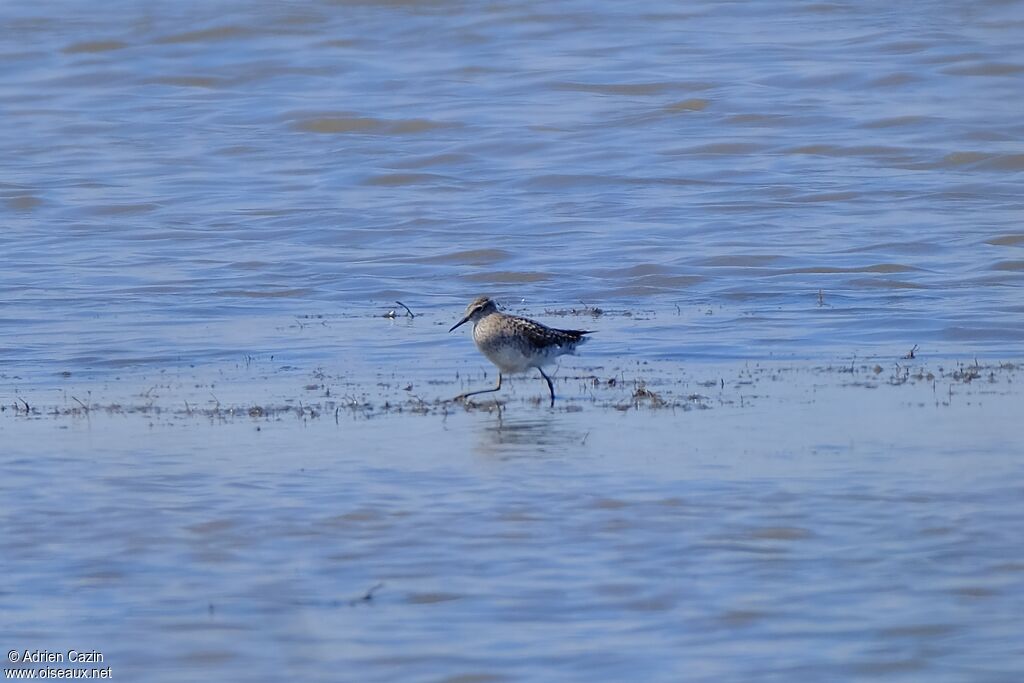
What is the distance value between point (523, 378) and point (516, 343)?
3.55 ft

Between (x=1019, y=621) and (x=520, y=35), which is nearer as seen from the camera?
(x=1019, y=621)

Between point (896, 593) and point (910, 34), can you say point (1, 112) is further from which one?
point (896, 593)

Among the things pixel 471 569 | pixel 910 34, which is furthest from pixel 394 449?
pixel 910 34

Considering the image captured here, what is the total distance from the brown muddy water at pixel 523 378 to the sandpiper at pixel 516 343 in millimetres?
234

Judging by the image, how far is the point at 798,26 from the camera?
2812 cm

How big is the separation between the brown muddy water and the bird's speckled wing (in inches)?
12.8

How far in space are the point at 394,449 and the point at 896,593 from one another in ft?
10.5

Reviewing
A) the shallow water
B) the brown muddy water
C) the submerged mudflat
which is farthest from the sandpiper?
the shallow water

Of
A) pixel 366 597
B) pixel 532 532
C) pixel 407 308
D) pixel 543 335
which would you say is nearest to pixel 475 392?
pixel 543 335

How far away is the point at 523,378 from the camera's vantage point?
11461 millimetres

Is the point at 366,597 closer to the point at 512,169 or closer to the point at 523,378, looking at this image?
the point at 523,378

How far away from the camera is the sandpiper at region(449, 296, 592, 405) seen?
410 inches

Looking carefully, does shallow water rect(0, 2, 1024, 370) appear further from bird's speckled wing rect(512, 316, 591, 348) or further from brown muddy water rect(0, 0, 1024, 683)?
bird's speckled wing rect(512, 316, 591, 348)

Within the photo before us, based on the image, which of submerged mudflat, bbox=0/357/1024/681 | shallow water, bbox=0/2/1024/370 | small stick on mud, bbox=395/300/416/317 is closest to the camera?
submerged mudflat, bbox=0/357/1024/681
